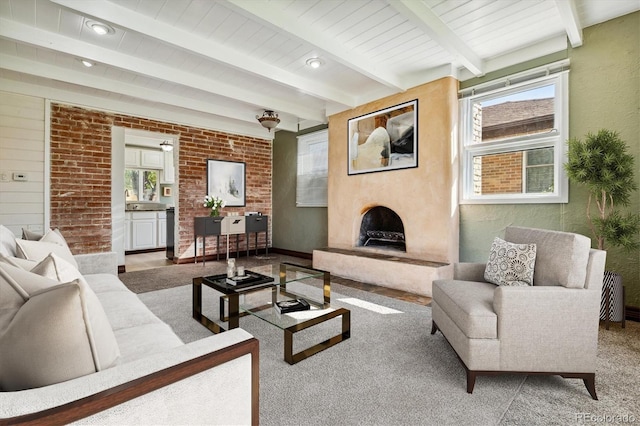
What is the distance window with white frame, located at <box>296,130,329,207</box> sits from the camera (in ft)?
18.3

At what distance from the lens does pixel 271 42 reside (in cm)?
307

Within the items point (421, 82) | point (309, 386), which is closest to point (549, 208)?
point (421, 82)

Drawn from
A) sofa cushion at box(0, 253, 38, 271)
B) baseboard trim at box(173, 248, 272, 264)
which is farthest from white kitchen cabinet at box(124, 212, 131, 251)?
sofa cushion at box(0, 253, 38, 271)

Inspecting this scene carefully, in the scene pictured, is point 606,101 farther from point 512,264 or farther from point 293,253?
point 293,253

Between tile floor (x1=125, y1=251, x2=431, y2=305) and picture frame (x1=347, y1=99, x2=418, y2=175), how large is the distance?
1.60 metres

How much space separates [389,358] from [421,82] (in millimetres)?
3256

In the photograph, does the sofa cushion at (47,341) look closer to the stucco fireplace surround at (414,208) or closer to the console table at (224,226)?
the stucco fireplace surround at (414,208)

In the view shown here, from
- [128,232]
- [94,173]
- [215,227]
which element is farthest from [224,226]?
[128,232]

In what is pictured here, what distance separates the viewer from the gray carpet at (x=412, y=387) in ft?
4.88

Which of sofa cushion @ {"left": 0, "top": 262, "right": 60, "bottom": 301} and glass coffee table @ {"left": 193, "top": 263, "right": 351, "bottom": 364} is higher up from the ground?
sofa cushion @ {"left": 0, "top": 262, "right": 60, "bottom": 301}

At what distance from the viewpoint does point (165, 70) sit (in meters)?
3.51

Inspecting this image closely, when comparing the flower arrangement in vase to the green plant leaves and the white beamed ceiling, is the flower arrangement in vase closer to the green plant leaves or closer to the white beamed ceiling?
the white beamed ceiling

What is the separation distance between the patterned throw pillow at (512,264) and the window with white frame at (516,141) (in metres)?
1.44

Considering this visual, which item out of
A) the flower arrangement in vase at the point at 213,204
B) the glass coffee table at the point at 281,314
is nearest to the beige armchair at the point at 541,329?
the glass coffee table at the point at 281,314
